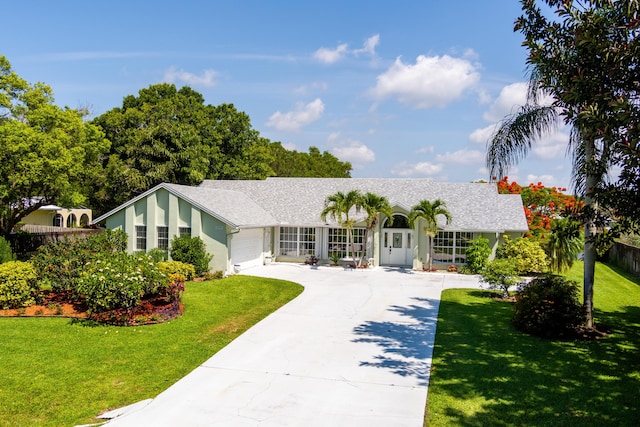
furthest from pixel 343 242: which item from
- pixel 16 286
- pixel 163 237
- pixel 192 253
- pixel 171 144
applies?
pixel 16 286

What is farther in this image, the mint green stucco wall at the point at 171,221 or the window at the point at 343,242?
the window at the point at 343,242

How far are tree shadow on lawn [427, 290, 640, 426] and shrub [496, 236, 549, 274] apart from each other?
9.04 metres

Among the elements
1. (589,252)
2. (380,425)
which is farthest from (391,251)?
(380,425)

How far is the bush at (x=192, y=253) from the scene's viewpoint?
22297 millimetres

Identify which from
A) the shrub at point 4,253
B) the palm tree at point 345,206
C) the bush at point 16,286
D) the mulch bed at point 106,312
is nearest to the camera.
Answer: the mulch bed at point 106,312

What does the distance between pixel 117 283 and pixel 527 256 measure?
766 inches

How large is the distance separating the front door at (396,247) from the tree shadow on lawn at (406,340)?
10.5 metres

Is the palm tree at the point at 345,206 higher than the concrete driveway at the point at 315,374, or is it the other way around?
the palm tree at the point at 345,206

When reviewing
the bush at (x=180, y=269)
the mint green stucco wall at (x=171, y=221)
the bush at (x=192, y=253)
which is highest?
the mint green stucco wall at (x=171, y=221)

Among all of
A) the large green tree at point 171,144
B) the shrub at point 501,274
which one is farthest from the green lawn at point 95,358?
the large green tree at point 171,144

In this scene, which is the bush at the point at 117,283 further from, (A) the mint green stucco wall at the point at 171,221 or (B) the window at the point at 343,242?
(B) the window at the point at 343,242

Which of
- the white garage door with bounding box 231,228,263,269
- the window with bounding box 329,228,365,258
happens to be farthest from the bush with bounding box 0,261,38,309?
the window with bounding box 329,228,365,258

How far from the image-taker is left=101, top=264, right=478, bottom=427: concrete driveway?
308 inches

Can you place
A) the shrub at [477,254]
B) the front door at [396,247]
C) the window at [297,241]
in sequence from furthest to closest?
the window at [297,241]
the front door at [396,247]
the shrub at [477,254]
